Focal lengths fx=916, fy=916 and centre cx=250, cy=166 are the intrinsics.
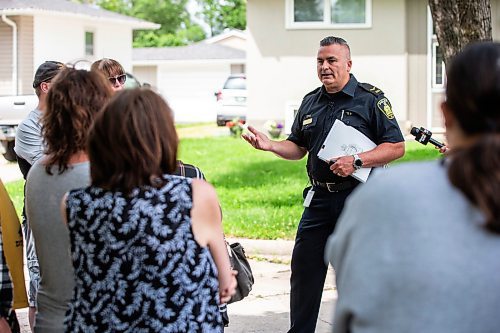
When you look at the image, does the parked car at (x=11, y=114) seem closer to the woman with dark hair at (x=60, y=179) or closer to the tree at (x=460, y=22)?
the tree at (x=460, y=22)

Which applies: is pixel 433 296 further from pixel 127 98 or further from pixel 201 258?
pixel 127 98

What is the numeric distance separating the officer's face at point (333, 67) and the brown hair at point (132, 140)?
2782mm

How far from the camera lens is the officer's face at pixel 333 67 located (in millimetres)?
5738

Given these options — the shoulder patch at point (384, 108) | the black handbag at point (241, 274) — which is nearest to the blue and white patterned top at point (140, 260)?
the black handbag at point (241, 274)

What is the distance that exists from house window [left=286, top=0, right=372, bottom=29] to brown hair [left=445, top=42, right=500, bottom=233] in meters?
20.0

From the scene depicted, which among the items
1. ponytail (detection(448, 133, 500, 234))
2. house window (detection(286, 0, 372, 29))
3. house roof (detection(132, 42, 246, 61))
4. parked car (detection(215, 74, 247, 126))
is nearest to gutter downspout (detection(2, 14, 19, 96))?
parked car (detection(215, 74, 247, 126))

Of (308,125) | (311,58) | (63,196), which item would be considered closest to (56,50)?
(311,58)

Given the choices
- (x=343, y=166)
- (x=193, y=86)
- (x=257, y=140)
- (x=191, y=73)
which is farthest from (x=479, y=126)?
(x=191, y=73)

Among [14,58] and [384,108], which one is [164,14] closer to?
[14,58]

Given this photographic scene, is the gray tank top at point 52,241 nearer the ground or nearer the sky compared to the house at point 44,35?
nearer the ground

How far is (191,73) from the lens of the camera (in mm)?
43969

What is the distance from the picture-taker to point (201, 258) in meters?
3.12

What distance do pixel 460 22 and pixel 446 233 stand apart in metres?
5.79

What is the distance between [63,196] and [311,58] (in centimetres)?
1898
